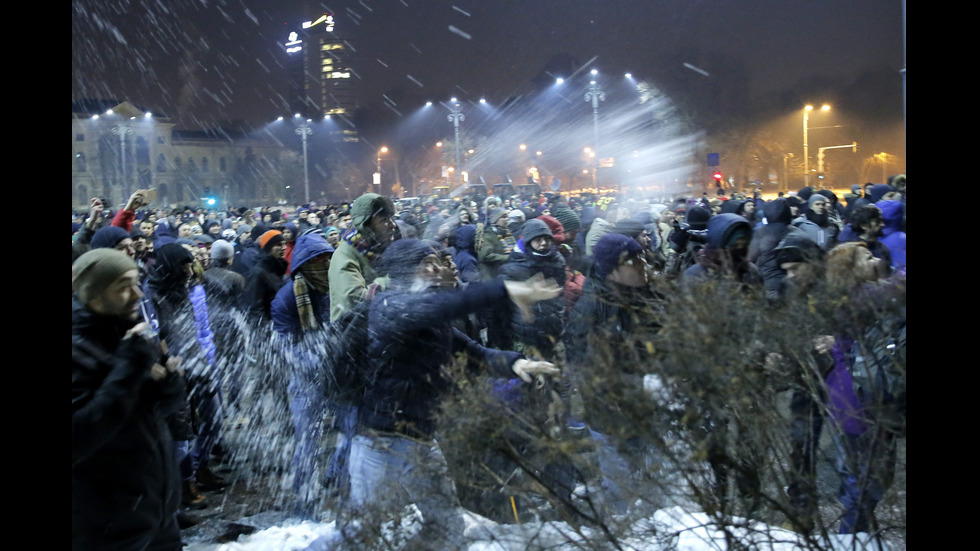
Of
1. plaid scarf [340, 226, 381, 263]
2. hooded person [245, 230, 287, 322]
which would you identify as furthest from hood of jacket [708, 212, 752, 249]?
hooded person [245, 230, 287, 322]

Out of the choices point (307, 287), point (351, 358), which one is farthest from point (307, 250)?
point (351, 358)

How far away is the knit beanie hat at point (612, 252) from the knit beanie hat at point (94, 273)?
1964mm

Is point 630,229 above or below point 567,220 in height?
below

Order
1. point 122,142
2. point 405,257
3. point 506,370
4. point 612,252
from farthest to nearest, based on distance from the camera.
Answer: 1. point 122,142
2. point 612,252
3. point 405,257
4. point 506,370

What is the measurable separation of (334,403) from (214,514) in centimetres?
153

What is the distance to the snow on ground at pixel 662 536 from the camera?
190 cm

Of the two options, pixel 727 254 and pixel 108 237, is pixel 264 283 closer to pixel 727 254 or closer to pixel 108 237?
pixel 108 237

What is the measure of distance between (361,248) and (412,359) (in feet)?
5.34

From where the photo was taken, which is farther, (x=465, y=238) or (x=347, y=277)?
(x=465, y=238)

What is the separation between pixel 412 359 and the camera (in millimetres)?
3189

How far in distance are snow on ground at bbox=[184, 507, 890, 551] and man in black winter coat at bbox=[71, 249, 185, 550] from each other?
0.95m

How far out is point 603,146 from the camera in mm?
32500
